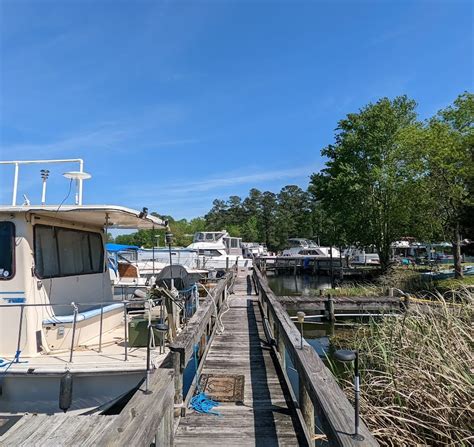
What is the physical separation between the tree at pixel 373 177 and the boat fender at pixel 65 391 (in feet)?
93.3

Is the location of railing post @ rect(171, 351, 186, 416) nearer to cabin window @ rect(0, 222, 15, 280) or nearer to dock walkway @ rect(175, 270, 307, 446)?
dock walkway @ rect(175, 270, 307, 446)

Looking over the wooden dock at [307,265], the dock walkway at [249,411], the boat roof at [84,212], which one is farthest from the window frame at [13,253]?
the wooden dock at [307,265]

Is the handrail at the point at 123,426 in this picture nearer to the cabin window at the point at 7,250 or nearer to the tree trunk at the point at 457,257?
the cabin window at the point at 7,250

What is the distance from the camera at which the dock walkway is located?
12.6 ft

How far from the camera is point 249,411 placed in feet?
14.8

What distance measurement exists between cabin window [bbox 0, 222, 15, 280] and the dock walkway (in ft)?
11.4

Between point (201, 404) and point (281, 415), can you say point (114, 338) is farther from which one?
point (281, 415)

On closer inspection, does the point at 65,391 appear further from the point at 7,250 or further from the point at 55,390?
the point at 7,250

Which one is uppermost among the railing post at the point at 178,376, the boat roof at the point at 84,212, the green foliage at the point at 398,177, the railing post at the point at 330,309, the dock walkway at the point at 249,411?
the green foliage at the point at 398,177

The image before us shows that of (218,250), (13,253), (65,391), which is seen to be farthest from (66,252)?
(218,250)

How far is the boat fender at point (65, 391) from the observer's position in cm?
529

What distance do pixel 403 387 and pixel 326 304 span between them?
9.68 meters

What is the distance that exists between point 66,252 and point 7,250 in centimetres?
126

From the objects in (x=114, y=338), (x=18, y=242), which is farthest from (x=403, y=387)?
(x=18, y=242)
